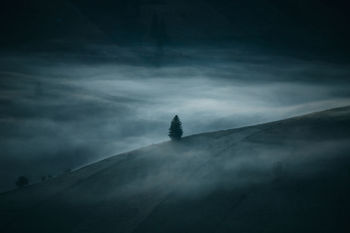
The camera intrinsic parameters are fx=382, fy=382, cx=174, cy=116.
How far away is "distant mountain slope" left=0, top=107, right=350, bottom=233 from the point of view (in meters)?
69.1

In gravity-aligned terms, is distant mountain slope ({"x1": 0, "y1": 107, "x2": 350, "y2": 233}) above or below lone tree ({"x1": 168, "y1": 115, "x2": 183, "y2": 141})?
below

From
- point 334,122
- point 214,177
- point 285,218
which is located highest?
point 334,122

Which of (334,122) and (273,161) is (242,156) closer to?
(273,161)

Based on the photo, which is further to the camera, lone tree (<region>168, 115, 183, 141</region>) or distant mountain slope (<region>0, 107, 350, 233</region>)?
lone tree (<region>168, 115, 183, 141</region>)

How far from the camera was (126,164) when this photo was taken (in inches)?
4350

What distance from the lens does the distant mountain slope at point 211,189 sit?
227 feet

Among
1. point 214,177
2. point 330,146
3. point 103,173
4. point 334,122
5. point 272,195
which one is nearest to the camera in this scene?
point 272,195

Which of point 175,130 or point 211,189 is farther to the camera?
point 175,130

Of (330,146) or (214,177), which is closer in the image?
(214,177)

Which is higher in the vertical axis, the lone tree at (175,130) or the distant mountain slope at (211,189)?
the lone tree at (175,130)

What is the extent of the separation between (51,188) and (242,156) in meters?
51.4

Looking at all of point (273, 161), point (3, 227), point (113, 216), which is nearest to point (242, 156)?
point (273, 161)

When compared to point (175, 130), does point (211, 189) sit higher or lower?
lower

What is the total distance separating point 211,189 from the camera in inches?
3285
